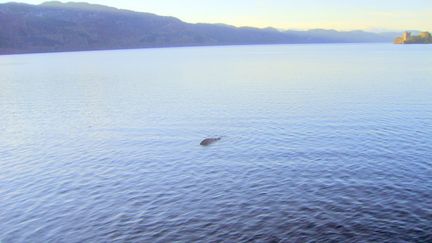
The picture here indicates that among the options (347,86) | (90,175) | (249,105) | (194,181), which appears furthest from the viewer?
(347,86)

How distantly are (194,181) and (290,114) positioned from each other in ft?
132

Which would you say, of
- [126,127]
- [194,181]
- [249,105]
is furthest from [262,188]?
[249,105]

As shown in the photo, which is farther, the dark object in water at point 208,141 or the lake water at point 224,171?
the dark object in water at point 208,141

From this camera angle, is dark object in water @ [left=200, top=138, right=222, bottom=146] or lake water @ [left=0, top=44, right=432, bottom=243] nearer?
lake water @ [left=0, top=44, right=432, bottom=243]

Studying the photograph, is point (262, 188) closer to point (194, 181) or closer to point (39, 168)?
point (194, 181)

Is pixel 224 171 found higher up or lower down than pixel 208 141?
lower down

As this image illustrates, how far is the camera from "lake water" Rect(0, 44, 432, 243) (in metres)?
36.8

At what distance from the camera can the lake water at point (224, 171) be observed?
3678 cm

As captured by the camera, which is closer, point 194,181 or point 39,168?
point 194,181

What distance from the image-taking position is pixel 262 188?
4569cm

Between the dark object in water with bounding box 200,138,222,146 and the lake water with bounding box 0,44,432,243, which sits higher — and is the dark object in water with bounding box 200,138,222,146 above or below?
above

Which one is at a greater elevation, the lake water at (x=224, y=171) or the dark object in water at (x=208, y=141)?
the dark object in water at (x=208, y=141)

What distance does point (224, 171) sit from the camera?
52188mm

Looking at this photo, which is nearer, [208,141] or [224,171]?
[224,171]
